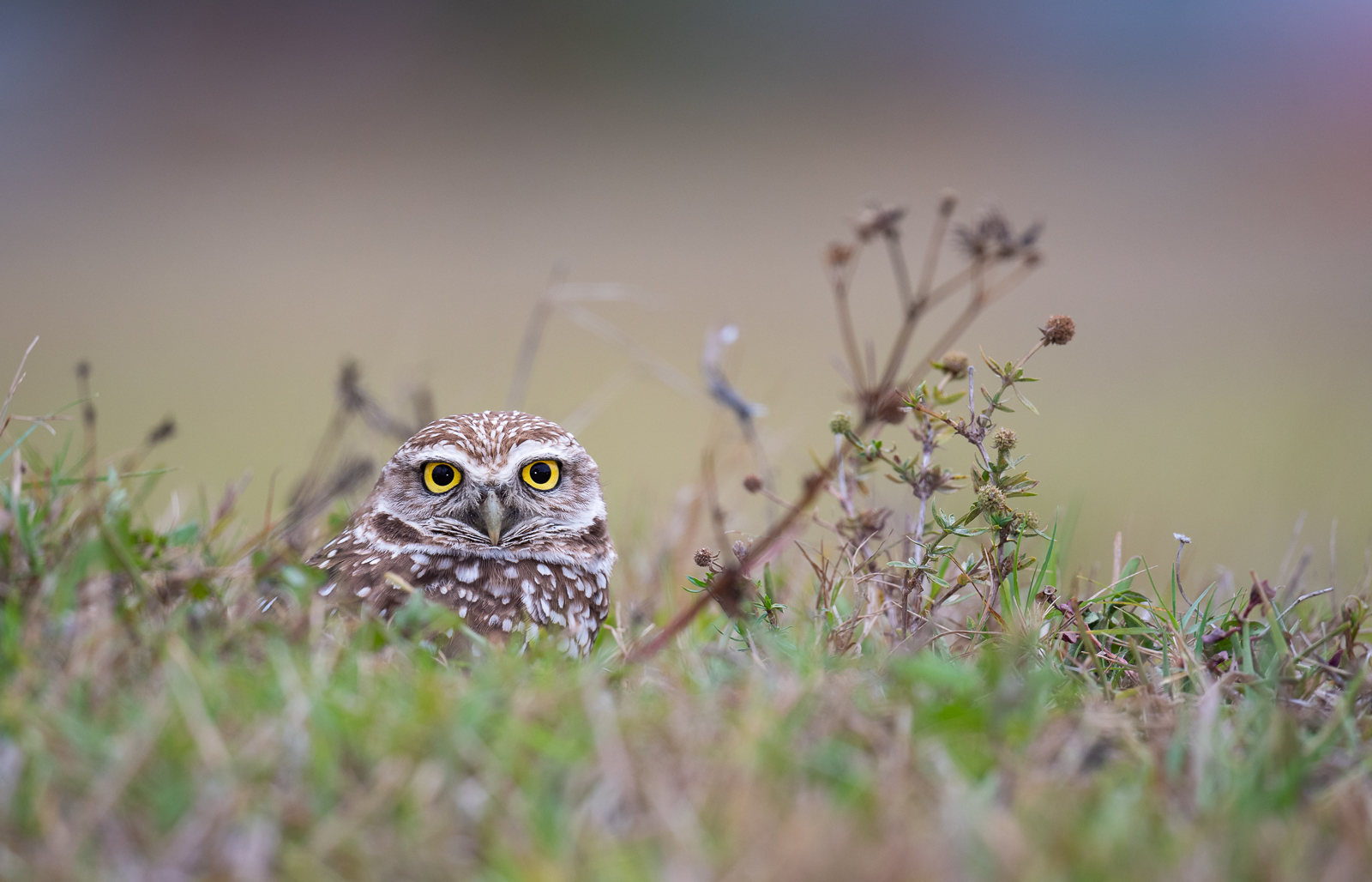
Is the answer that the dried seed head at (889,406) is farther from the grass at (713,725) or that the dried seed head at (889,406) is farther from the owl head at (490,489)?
the owl head at (490,489)

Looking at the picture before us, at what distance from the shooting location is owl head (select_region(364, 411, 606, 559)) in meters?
2.82

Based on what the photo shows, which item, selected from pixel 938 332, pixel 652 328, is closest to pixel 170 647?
pixel 938 332

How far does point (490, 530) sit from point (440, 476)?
25 centimetres

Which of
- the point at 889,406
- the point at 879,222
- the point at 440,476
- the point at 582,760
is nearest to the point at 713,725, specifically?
the point at 582,760

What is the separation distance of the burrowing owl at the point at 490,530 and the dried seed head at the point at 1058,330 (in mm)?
1341

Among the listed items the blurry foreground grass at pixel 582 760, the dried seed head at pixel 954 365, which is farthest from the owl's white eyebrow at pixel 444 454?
the dried seed head at pixel 954 365

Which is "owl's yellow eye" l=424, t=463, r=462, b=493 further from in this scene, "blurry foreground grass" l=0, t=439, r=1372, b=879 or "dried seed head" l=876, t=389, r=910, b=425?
"dried seed head" l=876, t=389, r=910, b=425

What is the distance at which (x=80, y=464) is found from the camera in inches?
103

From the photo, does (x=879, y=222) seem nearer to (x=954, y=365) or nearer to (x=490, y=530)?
(x=954, y=365)

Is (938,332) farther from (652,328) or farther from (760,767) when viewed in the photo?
(760,767)

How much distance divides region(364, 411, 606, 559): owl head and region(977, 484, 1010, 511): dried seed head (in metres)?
1.14

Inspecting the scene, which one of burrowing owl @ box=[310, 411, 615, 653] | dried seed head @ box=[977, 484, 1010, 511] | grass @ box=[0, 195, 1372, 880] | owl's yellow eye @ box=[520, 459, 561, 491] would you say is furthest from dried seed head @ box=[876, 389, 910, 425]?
owl's yellow eye @ box=[520, 459, 561, 491]

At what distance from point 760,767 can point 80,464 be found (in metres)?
2.03

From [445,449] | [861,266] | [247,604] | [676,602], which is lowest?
[676,602]
